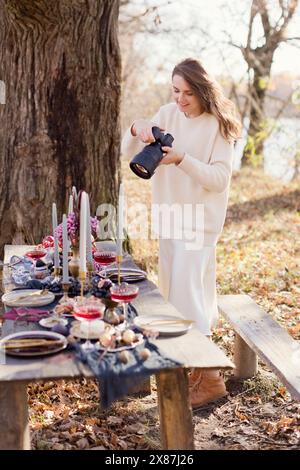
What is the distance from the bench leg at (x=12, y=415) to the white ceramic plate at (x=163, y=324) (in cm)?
54

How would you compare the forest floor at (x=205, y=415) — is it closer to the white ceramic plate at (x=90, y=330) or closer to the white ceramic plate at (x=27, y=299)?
the white ceramic plate at (x=27, y=299)

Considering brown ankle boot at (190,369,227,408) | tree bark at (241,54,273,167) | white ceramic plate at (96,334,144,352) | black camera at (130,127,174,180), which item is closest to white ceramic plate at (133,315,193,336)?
white ceramic plate at (96,334,144,352)

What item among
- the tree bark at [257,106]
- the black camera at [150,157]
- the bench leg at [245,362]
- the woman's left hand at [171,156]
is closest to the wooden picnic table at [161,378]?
the black camera at [150,157]

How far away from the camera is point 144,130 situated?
359cm

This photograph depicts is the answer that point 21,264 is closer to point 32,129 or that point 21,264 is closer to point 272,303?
point 32,129

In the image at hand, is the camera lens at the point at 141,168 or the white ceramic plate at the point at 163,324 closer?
the white ceramic plate at the point at 163,324

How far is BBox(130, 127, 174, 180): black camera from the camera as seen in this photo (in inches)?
136

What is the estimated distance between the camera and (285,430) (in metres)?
3.53

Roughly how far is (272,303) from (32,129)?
100.0 inches

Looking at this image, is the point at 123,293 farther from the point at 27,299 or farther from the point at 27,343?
the point at 27,299

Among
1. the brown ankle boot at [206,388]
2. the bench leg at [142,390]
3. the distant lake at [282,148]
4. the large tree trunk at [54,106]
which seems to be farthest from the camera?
the distant lake at [282,148]

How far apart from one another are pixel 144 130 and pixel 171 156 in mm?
202

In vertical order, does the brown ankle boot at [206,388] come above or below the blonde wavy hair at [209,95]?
below

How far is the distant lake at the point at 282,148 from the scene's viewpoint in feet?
38.6
